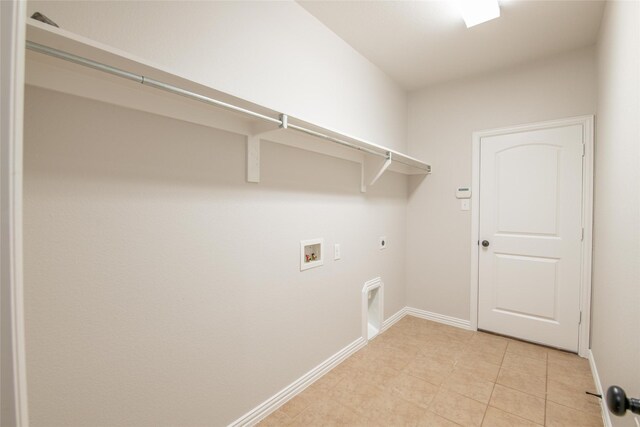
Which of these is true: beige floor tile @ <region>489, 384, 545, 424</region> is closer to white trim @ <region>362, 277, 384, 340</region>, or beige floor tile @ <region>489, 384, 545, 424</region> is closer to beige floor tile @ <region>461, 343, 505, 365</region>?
beige floor tile @ <region>461, 343, 505, 365</region>

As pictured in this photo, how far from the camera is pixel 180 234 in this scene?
131cm

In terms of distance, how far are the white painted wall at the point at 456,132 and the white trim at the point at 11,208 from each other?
3.21 meters

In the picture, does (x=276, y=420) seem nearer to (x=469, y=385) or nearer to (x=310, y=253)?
(x=310, y=253)

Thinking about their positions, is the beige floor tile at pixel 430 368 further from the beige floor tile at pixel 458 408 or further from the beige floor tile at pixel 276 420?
the beige floor tile at pixel 276 420

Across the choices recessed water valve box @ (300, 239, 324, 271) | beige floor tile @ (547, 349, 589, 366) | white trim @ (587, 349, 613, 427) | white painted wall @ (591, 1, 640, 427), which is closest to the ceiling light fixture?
white painted wall @ (591, 1, 640, 427)

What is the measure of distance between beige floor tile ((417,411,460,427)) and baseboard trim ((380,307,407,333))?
3.64 feet

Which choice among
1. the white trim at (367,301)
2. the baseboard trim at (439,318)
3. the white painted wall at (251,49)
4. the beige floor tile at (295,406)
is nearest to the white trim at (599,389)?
the baseboard trim at (439,318)

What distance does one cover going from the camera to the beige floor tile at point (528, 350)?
95.7 inches

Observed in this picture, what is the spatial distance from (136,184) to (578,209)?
3225 millimetres

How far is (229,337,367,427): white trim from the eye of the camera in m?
1.61

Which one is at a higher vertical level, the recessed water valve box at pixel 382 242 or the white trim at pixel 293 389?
the recessed water valve box at pixel 382 242

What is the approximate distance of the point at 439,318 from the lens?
3123 millimetres

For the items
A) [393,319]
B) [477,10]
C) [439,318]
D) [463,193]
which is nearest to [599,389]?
[439,318]

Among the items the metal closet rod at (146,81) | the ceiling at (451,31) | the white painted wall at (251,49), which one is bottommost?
the metal closet rod at (146,81)
